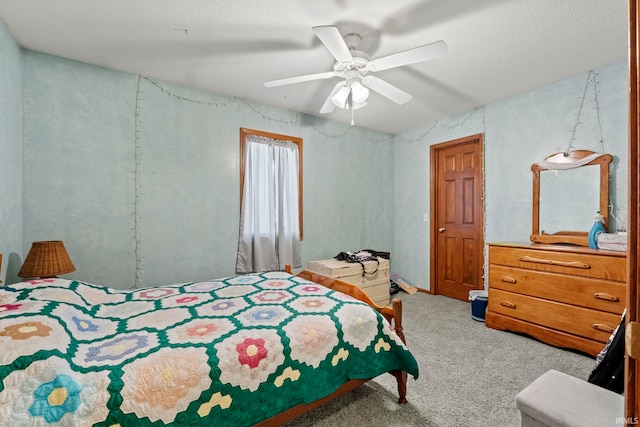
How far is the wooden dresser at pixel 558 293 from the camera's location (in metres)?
2.23

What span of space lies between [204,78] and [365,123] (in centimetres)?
231

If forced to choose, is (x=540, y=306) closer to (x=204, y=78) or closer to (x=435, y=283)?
(x=435, y=283)

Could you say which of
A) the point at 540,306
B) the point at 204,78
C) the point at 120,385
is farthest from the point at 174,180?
the point at 540,306

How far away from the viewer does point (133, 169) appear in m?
2.74

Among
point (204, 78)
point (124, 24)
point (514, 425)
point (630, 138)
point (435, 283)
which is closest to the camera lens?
point (630, 138)

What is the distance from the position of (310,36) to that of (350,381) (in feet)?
7.86

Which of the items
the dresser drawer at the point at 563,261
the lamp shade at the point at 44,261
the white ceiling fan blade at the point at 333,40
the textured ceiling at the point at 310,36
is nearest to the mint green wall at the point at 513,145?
the textured ceiling at the point at 310,36

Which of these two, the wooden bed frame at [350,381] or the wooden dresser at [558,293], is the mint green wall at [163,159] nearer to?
the wooden dresser at [558,293]

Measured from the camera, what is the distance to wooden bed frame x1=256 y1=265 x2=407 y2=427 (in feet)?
Answer: 4.64

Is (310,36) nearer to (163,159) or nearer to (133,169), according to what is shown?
(163,159)

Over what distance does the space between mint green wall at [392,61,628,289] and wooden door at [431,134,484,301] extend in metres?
0.11

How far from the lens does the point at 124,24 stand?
2.02 m

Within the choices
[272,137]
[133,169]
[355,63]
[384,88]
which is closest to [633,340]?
[355,63]

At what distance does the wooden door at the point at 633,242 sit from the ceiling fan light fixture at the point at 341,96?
187cm
